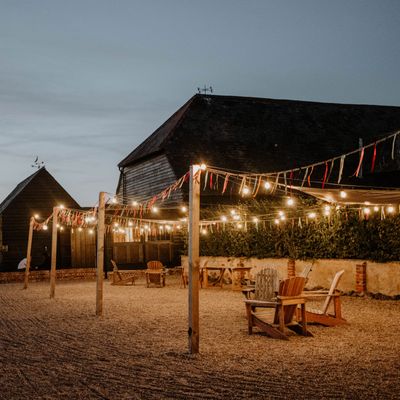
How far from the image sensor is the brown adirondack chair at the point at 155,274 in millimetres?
18172

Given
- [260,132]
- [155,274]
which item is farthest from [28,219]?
[260,132]

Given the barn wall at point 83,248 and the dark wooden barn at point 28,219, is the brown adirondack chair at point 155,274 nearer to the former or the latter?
the barn wall at point 83,248

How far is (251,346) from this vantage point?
7.34 meters

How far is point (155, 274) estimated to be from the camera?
18516mm

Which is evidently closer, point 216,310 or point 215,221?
point 216,310

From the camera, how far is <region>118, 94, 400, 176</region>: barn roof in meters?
24.0

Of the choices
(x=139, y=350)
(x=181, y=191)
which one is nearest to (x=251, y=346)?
(x=139, y=350)

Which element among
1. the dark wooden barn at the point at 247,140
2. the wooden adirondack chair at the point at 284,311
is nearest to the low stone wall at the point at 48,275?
the dark wooden barn at the point at 247,140

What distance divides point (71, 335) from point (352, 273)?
828cm

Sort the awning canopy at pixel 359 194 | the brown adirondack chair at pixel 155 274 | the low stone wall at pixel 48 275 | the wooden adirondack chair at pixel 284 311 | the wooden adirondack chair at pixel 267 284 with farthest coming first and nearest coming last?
the low stone wall at pixel 48 275 → the brown adirondack chair at pixel 155 274 → the awning canopy at pixel 359 194 → the wooden adirondack chair at pixel 267 284 → the wooden adirondack chair at pixel 284 311

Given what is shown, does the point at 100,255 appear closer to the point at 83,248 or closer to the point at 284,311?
the point at 284,311

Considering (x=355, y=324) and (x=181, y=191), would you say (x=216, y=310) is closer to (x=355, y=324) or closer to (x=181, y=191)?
(x=355, y=324)

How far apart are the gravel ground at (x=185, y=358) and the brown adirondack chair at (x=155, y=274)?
6.74 meters

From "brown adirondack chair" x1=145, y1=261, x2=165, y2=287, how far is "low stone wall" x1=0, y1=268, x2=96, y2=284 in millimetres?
5800
